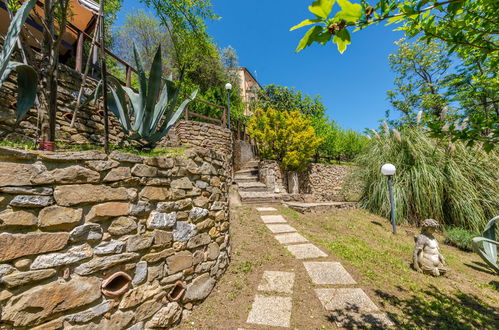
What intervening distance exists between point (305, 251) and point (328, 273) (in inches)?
23.2

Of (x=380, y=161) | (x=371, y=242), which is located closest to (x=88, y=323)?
(x=371, y=242)

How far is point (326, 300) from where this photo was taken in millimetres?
1997

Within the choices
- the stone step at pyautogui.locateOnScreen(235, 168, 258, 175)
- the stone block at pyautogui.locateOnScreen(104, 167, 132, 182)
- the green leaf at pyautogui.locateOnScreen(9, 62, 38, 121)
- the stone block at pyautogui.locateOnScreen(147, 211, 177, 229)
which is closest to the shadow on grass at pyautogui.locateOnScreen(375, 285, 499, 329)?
the stone block at pyautogui.locateOnScreen(147, 211, 177, 229)

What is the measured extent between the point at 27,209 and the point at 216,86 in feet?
36.0

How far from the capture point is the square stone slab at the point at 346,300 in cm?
188

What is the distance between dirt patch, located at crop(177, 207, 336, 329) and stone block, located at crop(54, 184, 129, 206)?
1332 millimetres

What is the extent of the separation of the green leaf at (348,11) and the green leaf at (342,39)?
4 centimetres

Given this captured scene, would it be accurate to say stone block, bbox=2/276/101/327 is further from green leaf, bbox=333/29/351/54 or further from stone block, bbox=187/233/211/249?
green leaf, bbox=333/29/351/54

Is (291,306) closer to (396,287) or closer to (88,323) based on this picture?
(396,287)

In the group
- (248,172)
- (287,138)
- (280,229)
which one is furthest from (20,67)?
(287,138)

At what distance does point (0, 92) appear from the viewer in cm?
214

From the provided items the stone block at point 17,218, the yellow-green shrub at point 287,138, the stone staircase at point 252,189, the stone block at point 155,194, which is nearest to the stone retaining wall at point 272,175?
the stone staircase at point 252,189

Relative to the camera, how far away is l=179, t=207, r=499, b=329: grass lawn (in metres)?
1.79

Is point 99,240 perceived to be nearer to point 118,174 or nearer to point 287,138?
point 118,174
